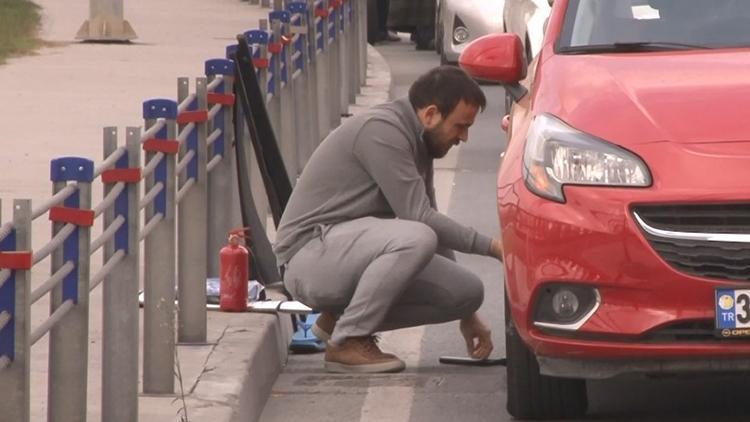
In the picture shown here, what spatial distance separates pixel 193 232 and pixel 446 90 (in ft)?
3.39

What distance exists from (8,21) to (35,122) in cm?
779

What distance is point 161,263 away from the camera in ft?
23.5

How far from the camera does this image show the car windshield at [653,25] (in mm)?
7383

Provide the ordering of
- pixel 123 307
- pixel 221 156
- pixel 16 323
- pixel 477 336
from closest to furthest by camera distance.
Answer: pixel 16 323, pixel 123 307, pixel 477 336, pixel 221 156

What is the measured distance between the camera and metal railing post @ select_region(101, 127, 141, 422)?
20.9 feet

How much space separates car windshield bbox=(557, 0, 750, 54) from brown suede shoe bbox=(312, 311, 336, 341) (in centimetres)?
149

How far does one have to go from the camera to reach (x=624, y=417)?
7195 mm

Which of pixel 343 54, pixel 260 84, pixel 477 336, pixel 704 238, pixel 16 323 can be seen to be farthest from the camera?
pixel 343 54

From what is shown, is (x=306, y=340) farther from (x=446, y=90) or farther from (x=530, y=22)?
(x=530, y=22)

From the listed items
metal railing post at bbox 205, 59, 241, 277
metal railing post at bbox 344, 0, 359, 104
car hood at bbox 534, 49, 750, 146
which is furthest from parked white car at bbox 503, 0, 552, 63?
car hood at bbox 534, 49, 750, 146

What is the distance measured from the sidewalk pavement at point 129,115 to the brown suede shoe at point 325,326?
0.50ft

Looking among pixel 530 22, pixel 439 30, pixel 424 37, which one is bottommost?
pixel 424 37

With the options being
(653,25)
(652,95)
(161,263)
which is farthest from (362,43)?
(652,95)

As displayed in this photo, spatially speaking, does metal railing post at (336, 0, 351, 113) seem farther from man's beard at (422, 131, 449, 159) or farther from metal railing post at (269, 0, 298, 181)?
man's beard at (422, 131, 449, 159)
